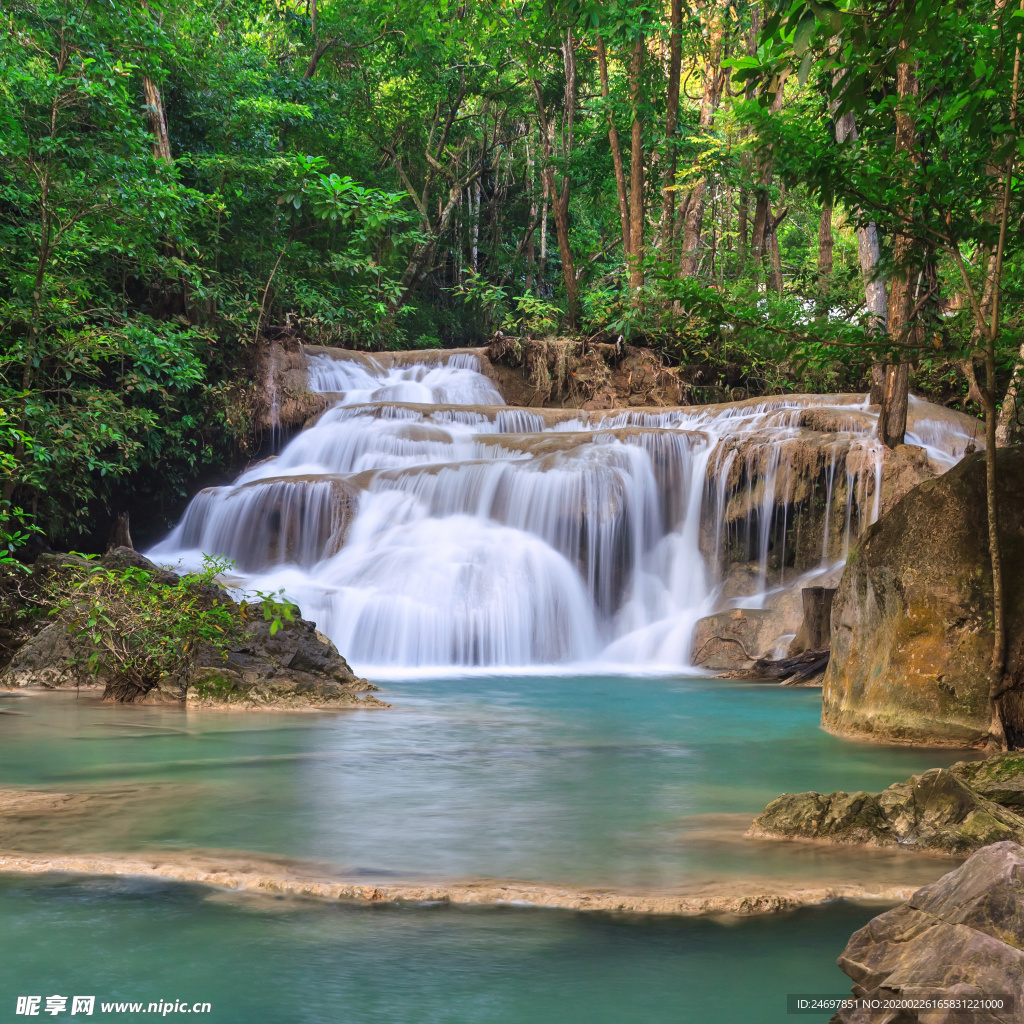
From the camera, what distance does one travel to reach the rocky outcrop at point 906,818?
3.85m

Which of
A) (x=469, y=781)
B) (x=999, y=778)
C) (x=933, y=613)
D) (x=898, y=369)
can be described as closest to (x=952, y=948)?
(x=999, y=778)

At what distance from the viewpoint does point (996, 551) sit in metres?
5.96

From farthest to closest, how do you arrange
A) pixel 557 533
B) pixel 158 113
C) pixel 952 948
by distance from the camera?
pixel 158 113 → pixel 557 533 → pixel 952 948

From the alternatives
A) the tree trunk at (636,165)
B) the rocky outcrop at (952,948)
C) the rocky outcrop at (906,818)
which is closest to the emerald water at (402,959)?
the rocky outcrop at (952,948)

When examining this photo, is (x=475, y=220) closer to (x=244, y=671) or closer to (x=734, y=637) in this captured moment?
(x=734, y=637)

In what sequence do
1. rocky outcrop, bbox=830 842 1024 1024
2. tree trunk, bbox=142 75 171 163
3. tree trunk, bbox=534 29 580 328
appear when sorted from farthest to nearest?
tree trunk, bbox=534 29 580 328, tree trunk, bbox=142 75 171 163, rocky outcrop, bbox=830 842 1024 1024

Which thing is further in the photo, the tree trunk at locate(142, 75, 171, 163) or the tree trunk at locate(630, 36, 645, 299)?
the tree trunk at locate(630, 36, 645, 299)

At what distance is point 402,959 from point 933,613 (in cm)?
487

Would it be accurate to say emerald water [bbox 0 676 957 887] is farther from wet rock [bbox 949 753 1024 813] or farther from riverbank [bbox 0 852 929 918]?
wet rock [bbox 949 753 1024 813]

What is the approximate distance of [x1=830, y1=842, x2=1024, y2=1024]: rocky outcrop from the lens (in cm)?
197

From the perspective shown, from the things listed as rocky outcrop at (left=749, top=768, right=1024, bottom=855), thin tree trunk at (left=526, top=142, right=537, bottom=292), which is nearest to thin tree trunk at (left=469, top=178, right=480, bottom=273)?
thin tree trunk at (left=526, top=142, right=537, bottom=292)

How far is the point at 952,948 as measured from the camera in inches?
82.4

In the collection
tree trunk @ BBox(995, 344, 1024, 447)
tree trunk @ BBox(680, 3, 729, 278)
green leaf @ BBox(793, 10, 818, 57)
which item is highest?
tree trunk @ BBox(680, 3, 729, 278)

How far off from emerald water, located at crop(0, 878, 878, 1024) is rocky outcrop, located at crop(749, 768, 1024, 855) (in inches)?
32.7
